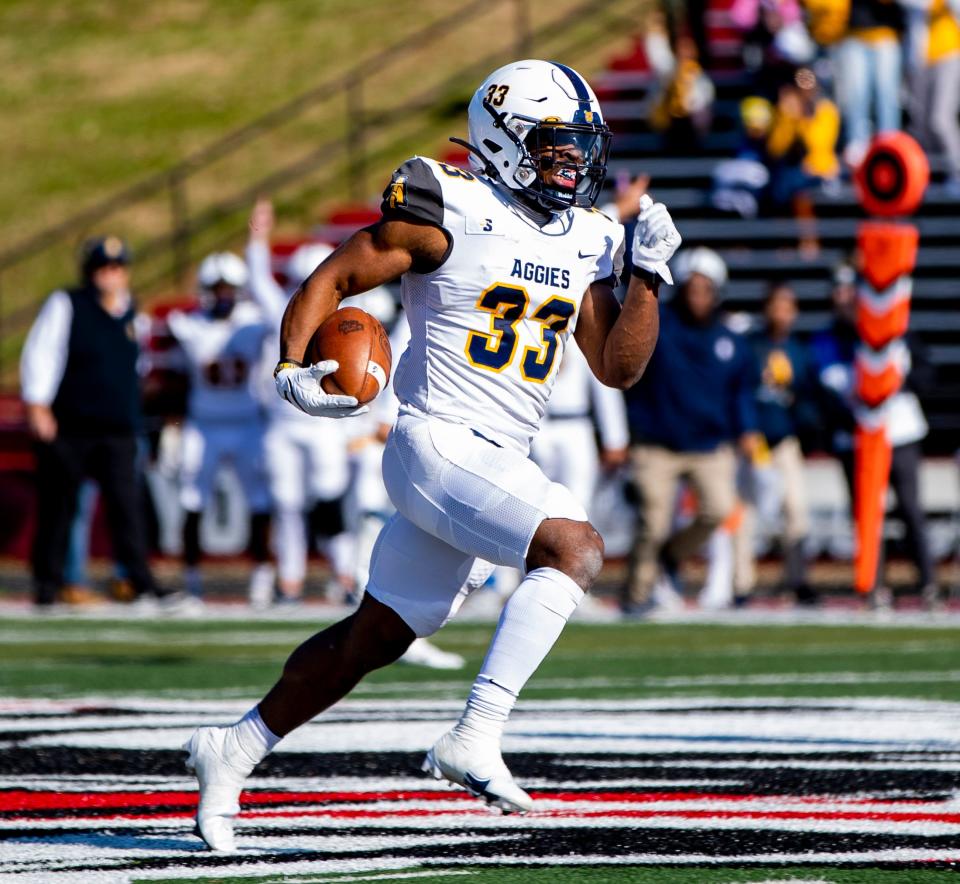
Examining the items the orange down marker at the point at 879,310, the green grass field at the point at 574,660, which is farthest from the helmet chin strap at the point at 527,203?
the orange down marker at the point at 879,310

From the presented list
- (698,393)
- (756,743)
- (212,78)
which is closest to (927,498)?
(698,393)

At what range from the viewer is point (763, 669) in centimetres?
889

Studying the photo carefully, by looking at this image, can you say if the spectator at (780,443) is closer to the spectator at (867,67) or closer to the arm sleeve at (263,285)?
the arm sleeve at (263,285)

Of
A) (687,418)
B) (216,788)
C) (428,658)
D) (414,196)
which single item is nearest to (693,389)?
(687,418)

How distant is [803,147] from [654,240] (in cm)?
1207

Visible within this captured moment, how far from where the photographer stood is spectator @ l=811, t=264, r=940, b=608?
12086mm

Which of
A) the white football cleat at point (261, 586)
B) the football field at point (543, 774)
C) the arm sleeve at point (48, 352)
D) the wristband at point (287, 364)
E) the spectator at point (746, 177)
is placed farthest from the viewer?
the spectator at point (746, 177)

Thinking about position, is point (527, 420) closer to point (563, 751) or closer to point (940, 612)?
point (563, 751)

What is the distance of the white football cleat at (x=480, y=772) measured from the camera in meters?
4.27

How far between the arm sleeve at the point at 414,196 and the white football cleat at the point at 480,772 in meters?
1.18

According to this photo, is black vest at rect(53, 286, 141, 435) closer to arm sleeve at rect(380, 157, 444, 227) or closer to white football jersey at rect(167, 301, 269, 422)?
white football jersey at rect(167, 301, 269, 422)

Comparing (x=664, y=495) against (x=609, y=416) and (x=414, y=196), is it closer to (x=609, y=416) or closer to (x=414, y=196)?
(x=609, y=416)

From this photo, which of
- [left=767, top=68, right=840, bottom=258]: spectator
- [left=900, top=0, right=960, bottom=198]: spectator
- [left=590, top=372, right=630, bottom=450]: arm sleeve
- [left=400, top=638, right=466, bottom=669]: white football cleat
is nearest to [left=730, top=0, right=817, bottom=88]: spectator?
[left=767, top=68, right=840, bottom=258]: spectator

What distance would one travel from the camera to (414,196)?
4.76 meters
